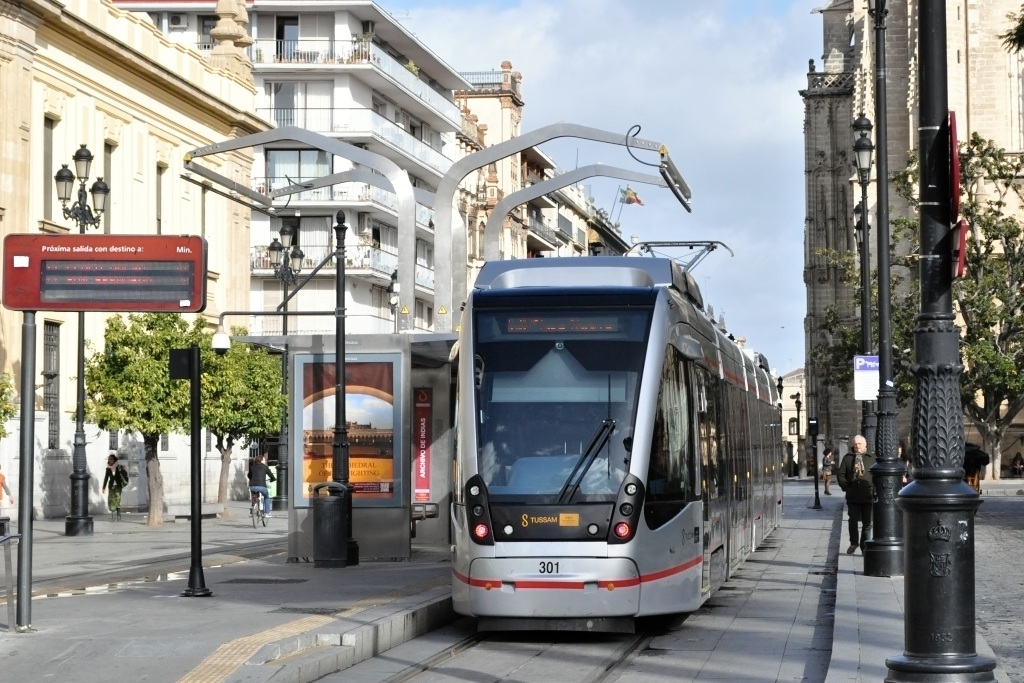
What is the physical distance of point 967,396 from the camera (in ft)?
208

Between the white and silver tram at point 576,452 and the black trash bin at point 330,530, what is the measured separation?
6.07 m

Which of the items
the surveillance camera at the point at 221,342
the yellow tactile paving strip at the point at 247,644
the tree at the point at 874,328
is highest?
the tree at the point at 874,328

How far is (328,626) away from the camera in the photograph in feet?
44.9

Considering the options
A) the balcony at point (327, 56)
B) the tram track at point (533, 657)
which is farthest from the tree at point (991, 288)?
the tram track at point (533, 657)

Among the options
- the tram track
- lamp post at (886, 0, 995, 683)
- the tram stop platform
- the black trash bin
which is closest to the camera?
lamp post at (886, 0, 995, 683)

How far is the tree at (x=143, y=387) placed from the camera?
126 feet

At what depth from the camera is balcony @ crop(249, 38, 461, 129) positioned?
69312 mm

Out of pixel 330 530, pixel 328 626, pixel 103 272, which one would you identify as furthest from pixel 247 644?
pixel 330 530

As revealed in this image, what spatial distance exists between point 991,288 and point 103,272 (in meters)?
51.2

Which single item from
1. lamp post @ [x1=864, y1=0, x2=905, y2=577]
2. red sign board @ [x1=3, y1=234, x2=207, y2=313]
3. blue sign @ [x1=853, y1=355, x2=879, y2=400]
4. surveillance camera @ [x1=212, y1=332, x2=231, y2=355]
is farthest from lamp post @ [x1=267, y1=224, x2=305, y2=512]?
red sign board @ [x1=3, y1=234, x2=207, y2=313]

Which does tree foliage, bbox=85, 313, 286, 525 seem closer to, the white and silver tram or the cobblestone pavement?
the cobblestone pavement

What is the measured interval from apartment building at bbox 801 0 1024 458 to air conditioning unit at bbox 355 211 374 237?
1831 cm

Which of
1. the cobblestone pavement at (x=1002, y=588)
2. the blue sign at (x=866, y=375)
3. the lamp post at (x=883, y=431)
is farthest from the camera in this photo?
the blue sign at (x=866, y=375)

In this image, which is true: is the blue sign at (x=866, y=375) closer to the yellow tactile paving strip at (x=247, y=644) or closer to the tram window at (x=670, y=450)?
the tram window at (x=670, y=450)
